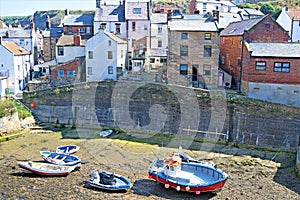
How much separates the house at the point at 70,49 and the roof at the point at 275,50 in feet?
55.9

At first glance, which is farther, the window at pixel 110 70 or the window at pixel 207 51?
the window at pixel 110 70

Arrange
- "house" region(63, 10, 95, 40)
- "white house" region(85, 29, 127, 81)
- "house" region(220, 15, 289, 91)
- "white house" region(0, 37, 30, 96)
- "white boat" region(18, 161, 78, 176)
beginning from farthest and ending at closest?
"house" region(63, 10, 95, 40)
"white house" region(0, 37, 30, 96)
"white house" region(85, 29, 127, 81)
"house" region(220, 15, 289, 91)
"white boat" region(18, 161, 78, 176)

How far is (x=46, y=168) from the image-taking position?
20125 millimetres

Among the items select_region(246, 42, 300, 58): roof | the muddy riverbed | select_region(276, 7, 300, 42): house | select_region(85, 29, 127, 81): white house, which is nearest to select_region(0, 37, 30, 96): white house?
select_region(85, 29, 127, 81): white house

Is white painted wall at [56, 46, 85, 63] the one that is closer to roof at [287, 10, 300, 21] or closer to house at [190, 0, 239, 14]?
roof at [287, 10, 300, 21]

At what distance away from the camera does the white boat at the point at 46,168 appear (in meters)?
19.6

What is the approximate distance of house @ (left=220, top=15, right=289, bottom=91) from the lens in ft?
94.4

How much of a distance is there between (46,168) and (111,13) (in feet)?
78.3

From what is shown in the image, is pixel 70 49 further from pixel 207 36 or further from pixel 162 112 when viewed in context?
pixel 207 36

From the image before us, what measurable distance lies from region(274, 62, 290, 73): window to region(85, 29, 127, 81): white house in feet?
45.0

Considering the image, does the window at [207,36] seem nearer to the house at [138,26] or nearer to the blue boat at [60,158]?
the house at [138,26]

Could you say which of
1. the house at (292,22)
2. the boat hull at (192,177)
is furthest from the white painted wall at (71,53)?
the house at (292,22)

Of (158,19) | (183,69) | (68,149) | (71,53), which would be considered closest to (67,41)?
(71,53)

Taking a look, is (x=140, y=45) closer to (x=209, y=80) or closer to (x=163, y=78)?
(x=163, y=78)
